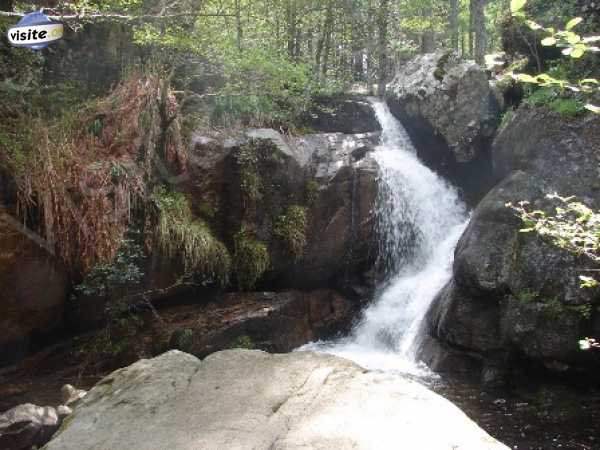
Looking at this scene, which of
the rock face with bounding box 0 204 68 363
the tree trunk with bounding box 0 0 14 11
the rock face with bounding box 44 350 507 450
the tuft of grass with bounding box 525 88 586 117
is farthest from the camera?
the tuft of grass with bounding box 525 88 586 117

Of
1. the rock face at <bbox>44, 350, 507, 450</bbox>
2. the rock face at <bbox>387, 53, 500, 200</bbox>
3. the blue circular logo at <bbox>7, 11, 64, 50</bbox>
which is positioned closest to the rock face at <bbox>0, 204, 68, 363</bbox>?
the blue circular logo at <bbox>7, 11, 64, 50</bbox>

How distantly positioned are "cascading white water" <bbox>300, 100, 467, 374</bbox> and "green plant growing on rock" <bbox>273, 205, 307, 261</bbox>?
1.64 metres

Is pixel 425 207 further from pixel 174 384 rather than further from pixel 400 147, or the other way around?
pixel 174 384

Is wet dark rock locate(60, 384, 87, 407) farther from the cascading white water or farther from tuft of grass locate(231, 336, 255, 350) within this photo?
the cascading white water

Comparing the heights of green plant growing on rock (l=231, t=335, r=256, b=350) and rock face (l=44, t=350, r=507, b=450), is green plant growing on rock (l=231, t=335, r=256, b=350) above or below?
below

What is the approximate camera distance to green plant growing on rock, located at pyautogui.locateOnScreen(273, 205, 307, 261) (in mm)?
8227

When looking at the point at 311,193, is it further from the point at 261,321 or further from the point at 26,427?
the point at 26,427

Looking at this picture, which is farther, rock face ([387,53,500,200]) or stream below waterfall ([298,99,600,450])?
rock face ([387,53,500,200])

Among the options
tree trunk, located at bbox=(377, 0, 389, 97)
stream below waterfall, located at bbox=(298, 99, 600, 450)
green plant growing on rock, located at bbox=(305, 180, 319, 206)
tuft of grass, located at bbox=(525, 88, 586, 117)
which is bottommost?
stream below waterfall, located at bbox=(298, 99, 600, 450)

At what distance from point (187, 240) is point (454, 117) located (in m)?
6.32

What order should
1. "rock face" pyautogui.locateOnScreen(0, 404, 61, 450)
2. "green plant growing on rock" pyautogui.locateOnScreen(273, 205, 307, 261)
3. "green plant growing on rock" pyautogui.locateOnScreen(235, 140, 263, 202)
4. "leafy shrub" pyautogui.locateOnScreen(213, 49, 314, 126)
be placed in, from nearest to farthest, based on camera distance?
"rock face" pyautogui.locateOnScreen(0, 404, 61, 450), "green plant growing on rock" pyautogui.locateOnScreen(235, 140, 263, 202), "green plant growing on rock" pyautogui.locateOnScreen(273, 205, 307, 261), "leafy shrub" pyautogui.locateOnScreen(213, 49, 314, 126)

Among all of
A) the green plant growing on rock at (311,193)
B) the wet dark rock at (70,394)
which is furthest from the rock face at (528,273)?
the wet dark rock at (70,394)

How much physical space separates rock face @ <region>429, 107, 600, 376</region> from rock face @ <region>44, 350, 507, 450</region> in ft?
12.4

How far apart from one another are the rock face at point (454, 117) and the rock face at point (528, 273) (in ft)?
6.82
